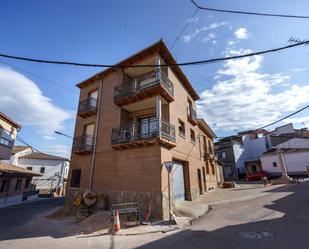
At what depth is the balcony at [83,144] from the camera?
43.8ft

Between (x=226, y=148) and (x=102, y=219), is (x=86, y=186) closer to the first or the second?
(x=102, y=219)

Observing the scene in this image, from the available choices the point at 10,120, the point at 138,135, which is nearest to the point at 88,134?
the point at 138,135

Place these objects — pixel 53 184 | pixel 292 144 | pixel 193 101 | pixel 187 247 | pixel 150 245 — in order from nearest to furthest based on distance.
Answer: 1. pixel 187 247
2. pixel 150 245
3. pixel 193 101
4. pixel 292 144
5. pixel 53 184

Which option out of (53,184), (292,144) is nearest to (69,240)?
(53,184)

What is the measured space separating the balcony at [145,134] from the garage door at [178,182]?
2.14 metres

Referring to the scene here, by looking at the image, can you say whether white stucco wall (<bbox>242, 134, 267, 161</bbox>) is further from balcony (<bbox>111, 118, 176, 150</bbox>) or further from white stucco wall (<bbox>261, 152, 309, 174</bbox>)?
balcony (<bbox>111, 118, 176, 150</bbox>)

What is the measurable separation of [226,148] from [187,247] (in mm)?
34221

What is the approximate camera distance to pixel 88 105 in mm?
14680

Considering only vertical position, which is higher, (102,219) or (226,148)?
(226,148)

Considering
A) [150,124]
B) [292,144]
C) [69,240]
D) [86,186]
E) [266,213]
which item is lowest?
[69,240]

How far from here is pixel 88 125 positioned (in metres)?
15.1

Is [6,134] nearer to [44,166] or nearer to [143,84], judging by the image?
[143,84]

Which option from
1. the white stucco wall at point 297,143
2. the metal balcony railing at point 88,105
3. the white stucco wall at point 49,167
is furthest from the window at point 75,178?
the white stucco wall at point 297,143

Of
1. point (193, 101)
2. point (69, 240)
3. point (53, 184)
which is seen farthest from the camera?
point (53, 184)
